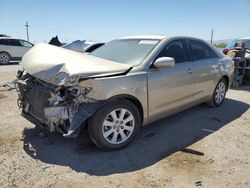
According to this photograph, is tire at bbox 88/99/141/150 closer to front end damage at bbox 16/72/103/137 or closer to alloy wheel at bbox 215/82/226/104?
front end damage at bbox 16/72/103/137

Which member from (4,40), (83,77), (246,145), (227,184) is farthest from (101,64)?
(4,40)

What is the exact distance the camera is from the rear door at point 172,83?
13.9ft

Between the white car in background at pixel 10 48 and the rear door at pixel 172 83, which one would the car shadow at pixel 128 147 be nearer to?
the rear door at pixel 172 83

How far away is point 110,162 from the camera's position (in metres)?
3.66

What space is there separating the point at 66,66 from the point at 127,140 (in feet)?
4.65

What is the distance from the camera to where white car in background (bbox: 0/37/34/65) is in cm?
1705

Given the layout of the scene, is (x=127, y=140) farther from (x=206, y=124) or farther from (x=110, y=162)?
(x=206, y=124)

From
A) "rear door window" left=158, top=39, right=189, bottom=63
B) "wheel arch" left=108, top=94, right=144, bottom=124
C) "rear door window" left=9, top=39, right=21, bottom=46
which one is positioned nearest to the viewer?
"wheel arch" left=108, top=94, right=144, bottom=124

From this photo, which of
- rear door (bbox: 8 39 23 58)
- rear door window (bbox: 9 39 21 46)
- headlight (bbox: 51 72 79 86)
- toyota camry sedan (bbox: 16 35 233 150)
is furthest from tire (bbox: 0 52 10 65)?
headlight (bbox: 51 72 79 86)

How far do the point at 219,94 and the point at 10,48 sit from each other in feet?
49.4

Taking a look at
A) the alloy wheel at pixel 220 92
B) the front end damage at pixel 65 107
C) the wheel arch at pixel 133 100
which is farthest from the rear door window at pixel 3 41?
the wheel arch at pixel 133 100

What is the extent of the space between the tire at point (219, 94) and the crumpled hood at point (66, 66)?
283 centimetres

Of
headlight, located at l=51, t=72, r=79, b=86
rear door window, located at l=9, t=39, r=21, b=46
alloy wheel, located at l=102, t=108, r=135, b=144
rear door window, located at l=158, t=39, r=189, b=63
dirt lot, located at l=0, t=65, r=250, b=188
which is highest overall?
rear door window, located at l=9, t=39, r=21, b=46

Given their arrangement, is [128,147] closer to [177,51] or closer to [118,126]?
[118,126]
